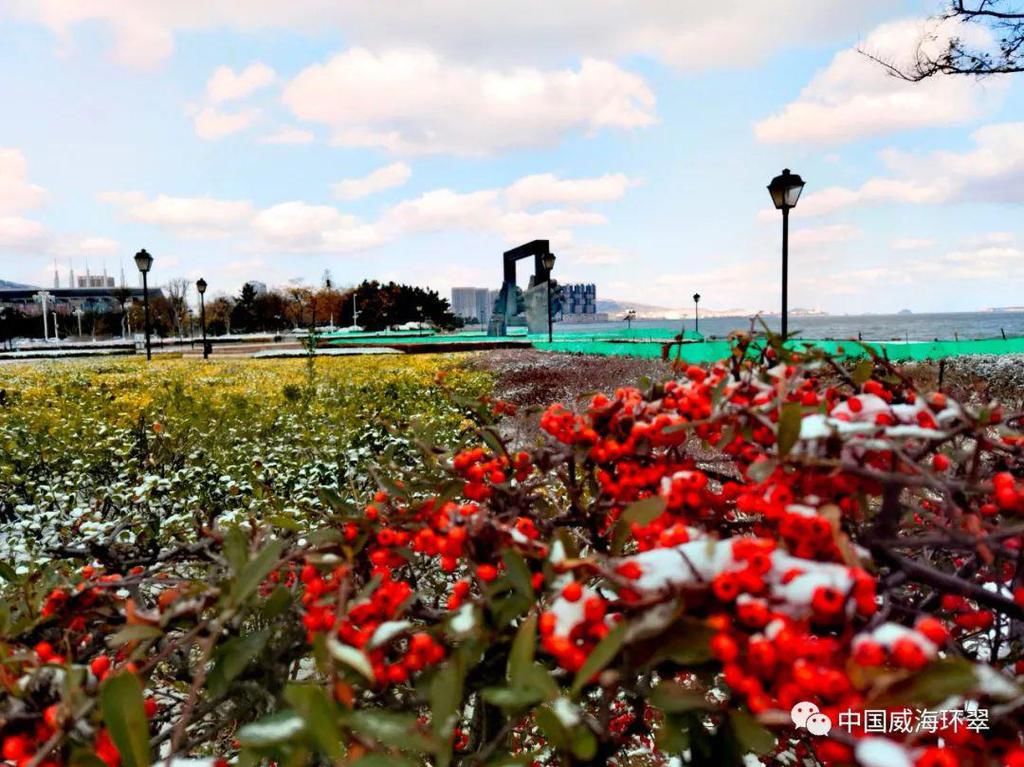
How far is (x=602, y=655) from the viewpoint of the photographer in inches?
34.4

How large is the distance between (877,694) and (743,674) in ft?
0.54

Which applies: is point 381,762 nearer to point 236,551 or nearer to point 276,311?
point 236,551

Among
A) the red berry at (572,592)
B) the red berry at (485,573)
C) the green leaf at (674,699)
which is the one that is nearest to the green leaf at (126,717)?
the red berry at (485,573)

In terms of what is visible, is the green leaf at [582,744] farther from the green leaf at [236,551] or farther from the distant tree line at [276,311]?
the distant tree line at [276,311]

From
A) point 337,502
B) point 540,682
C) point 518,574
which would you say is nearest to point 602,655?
point 540,682

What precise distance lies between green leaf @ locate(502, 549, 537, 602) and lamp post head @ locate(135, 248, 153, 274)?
81.4 feet

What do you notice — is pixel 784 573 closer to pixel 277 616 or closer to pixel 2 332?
pixel 277 616

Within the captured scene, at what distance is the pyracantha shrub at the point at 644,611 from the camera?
34.5 inches

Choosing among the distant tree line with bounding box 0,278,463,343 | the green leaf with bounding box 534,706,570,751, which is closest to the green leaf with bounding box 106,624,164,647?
the green leaf with bounding box 534,706,570,751

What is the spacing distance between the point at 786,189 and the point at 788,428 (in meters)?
11.5

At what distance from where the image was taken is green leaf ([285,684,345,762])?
33.3 inches

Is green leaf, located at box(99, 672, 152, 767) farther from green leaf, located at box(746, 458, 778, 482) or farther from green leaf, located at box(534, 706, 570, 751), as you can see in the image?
green leaf, located at box(746, 458, 778, 482)

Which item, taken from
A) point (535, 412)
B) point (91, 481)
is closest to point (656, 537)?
point (535, 412)

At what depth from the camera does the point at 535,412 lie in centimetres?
172
